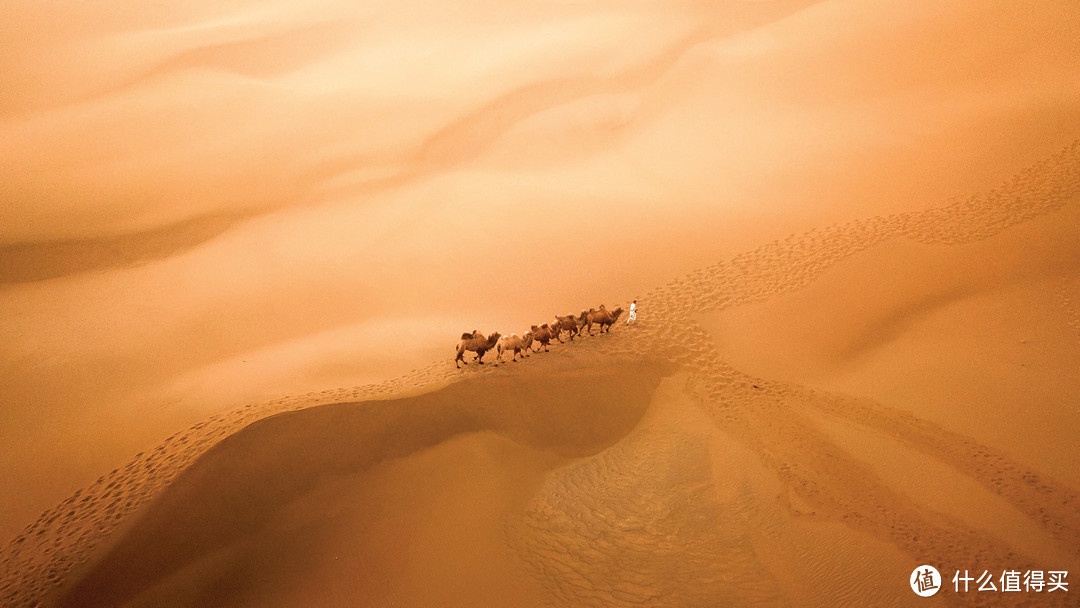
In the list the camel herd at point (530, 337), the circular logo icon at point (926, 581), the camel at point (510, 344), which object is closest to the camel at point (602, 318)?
the camel herd at point (530, 337)

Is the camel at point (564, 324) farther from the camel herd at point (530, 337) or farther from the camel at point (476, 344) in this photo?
the camel at point (476, 344)

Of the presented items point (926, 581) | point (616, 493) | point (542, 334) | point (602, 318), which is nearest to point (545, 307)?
point (602, 318)

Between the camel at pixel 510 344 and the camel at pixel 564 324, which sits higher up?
the camel at pixel 564 324

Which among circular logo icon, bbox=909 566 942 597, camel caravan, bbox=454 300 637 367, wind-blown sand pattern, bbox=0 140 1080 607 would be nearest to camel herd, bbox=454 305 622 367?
camel caravan, bbox=454 300 637 367

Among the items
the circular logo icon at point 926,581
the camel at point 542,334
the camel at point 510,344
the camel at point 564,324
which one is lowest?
the circular logo icon at point 926,581

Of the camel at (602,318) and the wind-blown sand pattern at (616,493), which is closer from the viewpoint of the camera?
the wind-blown sand pattern at (616,493)

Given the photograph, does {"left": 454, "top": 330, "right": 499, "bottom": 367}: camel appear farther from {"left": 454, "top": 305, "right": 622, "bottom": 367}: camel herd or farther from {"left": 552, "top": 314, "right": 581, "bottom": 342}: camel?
{"left": 552, "top": 314, "right": 581, "bottom": 342}: camel
